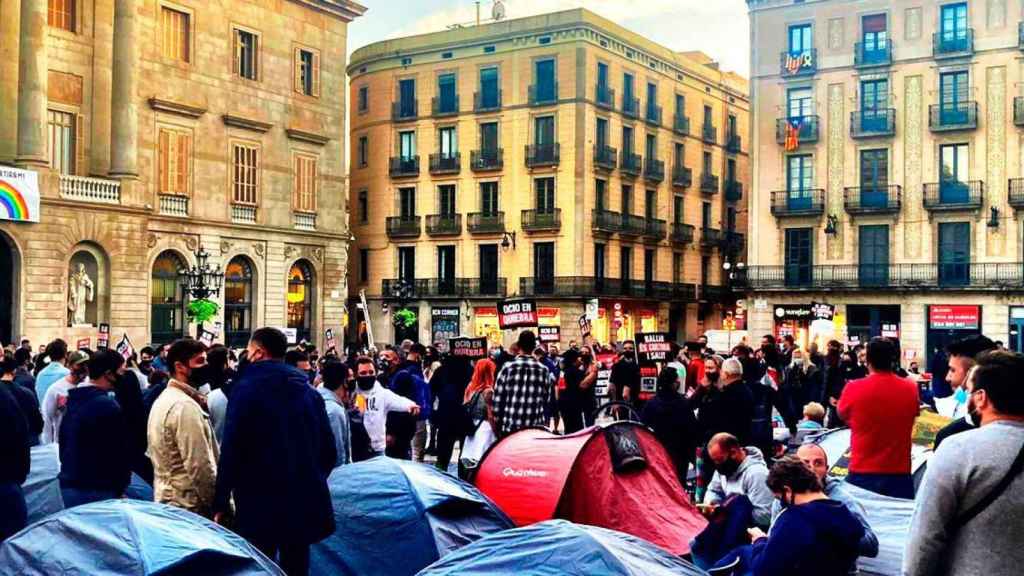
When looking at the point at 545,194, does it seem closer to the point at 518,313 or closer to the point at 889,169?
the point at 889,169

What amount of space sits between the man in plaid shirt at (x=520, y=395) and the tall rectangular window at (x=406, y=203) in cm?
4279

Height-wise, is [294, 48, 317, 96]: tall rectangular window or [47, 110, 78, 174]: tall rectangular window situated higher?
[294, 48, 317, 96]: tall rectangular window

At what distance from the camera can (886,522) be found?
8422 millimetres

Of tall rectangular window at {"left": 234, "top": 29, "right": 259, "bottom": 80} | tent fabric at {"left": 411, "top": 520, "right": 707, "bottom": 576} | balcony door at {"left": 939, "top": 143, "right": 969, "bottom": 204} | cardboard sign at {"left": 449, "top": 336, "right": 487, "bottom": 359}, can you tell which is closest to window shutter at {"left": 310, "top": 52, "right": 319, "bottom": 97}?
tall rectangular window at {"left": 234, "top": 29, "right": 259, "bottom": 80}

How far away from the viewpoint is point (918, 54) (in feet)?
144

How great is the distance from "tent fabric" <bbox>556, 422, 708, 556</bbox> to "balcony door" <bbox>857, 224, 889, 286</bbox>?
117 ft

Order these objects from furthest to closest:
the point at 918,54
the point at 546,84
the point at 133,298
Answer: the point at 546,84
the point at 918,54
the point at 133,298

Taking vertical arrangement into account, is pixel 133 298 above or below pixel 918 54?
below

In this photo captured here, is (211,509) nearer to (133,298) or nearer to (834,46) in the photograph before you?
(133,298)

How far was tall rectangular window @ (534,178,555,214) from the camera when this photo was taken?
51.3 meters

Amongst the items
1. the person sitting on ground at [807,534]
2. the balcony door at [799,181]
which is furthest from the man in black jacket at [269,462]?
the balcony door at [799,181]

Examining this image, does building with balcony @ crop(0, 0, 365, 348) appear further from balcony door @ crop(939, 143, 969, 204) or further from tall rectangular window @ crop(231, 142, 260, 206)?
balcony door @ crop(939, 143, 969, 204)

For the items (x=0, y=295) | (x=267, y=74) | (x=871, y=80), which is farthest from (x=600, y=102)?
(x=0, y=295)

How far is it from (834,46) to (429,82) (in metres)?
20.0
